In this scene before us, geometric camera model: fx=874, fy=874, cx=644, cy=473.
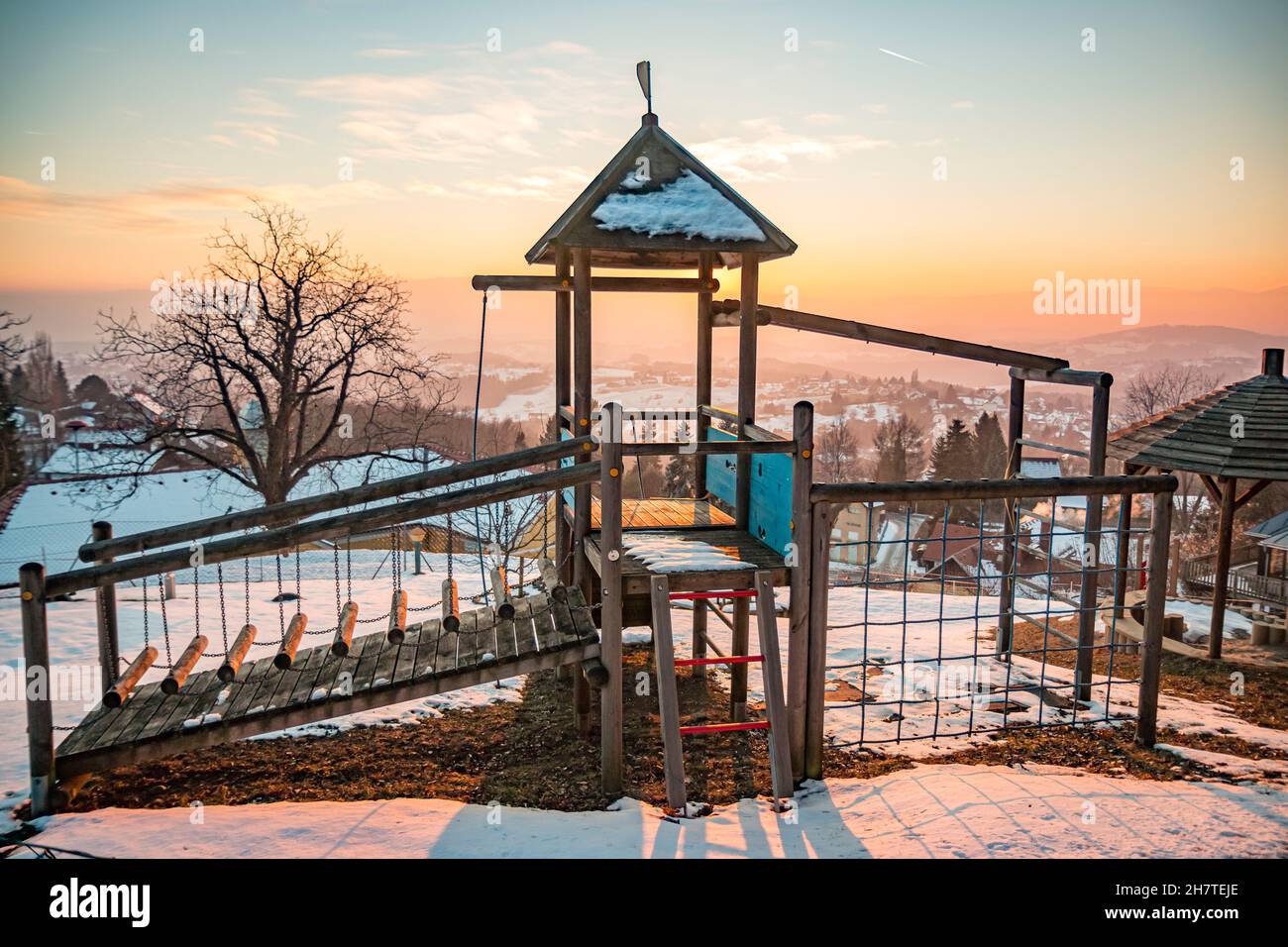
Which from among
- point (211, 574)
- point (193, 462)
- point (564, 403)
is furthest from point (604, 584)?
point (193, 462)

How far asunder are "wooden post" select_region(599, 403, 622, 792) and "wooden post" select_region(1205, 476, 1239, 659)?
30.8 ft

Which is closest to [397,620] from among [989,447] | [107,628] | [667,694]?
[667,694]

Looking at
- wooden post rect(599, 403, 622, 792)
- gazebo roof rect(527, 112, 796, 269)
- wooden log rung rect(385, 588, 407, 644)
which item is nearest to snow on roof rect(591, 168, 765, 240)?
gazebo roof rect(527, 112, 796, 269)

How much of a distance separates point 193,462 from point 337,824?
1643 inches

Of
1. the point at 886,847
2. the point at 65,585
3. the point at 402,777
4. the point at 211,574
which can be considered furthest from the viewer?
the point at 211,574

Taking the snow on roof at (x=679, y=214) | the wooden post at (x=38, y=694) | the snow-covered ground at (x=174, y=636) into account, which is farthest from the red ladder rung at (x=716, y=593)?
the wooden post at (x=38, y=694)

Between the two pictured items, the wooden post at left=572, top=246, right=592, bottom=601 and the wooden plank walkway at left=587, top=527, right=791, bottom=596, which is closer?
the wooden plank walkway at left=587, top=527, right=791, bottom=596

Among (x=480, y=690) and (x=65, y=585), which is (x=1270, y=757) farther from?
(x=65, y=585)

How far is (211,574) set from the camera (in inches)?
815

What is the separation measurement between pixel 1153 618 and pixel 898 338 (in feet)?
12.0

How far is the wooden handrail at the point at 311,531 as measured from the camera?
5824mm

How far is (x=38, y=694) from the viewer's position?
5.76 m

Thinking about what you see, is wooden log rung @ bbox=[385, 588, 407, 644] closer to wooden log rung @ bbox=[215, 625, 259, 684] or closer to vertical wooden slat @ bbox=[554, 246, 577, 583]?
wooden log rung @ bbox=[215, 625, 259, 684]

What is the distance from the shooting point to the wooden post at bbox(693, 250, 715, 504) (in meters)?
8.76
